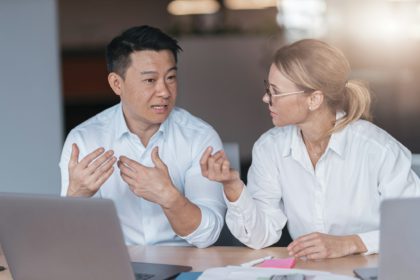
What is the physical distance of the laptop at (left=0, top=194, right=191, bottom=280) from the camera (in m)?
1.78

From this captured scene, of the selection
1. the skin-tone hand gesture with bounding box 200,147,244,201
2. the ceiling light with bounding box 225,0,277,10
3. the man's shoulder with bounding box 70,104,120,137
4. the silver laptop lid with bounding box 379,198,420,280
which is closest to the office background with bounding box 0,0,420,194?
the ceiling light with bounding box 225,0,277,10

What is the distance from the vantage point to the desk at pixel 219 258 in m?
2.20

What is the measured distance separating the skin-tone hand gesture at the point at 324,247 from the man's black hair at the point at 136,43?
89 cm

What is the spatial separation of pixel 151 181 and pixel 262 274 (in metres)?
0.50

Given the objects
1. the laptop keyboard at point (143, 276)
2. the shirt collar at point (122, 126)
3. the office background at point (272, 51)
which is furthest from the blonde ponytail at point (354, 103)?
the office background at point (272, 51)

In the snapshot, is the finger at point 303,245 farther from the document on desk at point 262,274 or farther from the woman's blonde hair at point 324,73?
the woman's blonde hair at point 324,73

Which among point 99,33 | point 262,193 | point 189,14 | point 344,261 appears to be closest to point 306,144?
point 262,193

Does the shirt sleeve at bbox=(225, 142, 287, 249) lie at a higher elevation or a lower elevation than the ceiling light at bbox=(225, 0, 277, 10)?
lower

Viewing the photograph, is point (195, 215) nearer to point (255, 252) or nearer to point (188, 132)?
point (255, 252)

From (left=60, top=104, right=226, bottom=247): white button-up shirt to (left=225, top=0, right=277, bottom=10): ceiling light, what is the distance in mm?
5524

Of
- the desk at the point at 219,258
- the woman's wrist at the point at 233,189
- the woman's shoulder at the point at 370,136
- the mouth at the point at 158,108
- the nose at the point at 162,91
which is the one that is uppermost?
the nose at the point at 162,91

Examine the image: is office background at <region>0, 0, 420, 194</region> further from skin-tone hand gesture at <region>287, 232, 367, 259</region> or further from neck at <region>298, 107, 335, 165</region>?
skin-tone hand gesture at <region>287, 232, 367, 259</region>

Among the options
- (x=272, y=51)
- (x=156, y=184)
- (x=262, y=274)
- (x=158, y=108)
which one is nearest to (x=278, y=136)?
(x=158, y=108)

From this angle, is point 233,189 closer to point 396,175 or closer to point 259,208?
point 259,208
